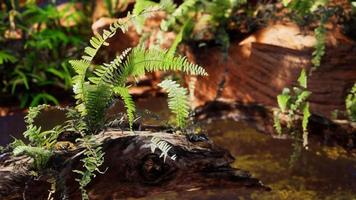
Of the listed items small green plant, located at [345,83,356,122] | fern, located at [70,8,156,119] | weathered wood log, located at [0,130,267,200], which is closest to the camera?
weathered wood log, located at [0,130,267,200]

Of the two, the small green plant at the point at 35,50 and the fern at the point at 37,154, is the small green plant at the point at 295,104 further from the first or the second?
the small green plant at the point at 35,50

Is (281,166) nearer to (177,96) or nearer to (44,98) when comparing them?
(177,96)

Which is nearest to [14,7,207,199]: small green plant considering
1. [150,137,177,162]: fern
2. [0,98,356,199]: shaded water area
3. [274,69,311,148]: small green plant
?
[150,137,177,162]: fern

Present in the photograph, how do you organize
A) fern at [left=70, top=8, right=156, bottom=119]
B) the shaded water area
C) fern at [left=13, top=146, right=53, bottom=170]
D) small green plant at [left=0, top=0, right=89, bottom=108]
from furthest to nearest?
small green plant at [left=0, top=0, right=89, bottom=108], the shaded water area, fern at [left=70, top=8, right=156, bottom=119], fern at [left=13, top=146, right=53, bottom=170]

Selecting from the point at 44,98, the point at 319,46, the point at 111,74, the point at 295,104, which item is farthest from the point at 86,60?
the point at 44,98

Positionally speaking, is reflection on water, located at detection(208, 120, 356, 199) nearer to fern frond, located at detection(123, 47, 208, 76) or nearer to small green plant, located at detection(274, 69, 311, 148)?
small green plant, located at detection(274, 69, 311, 148)

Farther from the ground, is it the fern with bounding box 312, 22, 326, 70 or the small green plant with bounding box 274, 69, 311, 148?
the fern with bounding box 312, 22, 326, 70
